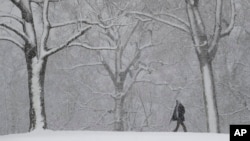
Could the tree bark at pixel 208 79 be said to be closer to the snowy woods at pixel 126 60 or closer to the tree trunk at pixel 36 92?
the snowy woods at pixel 126 60

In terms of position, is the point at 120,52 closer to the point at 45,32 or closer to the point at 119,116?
the point at 119,116

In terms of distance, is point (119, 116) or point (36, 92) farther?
→ point (119, 116)

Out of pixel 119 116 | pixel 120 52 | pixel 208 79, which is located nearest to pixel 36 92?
pixel 208 79

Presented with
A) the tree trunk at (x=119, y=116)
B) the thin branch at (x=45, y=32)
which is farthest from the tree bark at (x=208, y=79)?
the tree trunk at (x=119, y=116)

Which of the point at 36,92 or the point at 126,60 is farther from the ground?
the point at 126,60

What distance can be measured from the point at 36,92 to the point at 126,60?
15.1m

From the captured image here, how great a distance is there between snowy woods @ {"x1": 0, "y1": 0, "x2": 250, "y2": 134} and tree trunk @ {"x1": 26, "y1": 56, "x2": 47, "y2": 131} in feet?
0.12

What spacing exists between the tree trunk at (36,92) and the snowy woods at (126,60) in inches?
1.4

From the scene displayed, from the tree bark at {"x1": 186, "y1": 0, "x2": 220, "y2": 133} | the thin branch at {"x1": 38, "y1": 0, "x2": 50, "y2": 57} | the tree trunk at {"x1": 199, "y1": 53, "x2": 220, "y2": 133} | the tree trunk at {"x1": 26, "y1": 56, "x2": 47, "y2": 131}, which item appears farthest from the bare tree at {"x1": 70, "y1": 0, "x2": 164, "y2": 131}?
the tree trunk at {"x1": 26, "y1": 56, "x2": 47, "y2": 131}

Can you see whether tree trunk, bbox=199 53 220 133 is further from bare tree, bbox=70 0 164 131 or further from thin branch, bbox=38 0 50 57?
bare tree, bbox=70 0 164 131

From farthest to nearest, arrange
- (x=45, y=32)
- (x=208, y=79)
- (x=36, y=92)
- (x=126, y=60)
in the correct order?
1. (x=126, y=60)
2. (x=208, y=79)
3. (x=45, y=32)
4. (x=36, y=92)

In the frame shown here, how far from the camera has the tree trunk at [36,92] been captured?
18.0m

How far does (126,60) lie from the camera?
32719 mm

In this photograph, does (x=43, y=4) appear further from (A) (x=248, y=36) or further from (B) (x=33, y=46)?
(A) (x=248, y=36)
